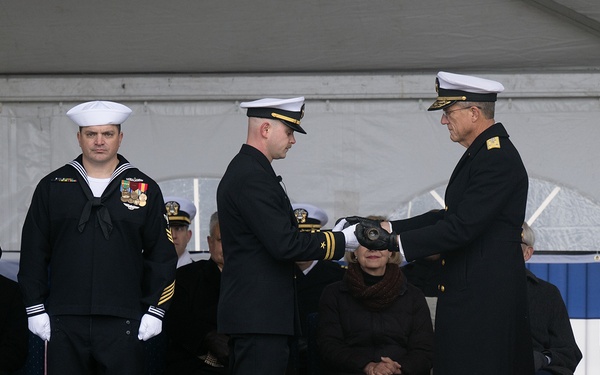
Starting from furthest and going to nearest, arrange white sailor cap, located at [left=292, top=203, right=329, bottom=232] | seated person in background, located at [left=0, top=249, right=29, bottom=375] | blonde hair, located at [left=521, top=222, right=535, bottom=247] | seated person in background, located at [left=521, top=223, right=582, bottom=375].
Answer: white sailor cap, located at [left=292, top=203, right=329, bottom=232] → blonde hair, located at [left=521, top=222, right=535, bottom=247] → seated person in background, located at [left=521, top=223, right=582, bottom=375] → seated person in background, located at [left=0, top=249, right=29, bottom=375]

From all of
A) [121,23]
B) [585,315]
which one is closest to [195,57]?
[121,23]

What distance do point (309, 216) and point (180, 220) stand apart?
0.79m

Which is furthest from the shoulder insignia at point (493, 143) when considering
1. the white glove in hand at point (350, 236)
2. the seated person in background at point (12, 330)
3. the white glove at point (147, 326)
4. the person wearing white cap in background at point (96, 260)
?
the seated person in background at point (12, 330)

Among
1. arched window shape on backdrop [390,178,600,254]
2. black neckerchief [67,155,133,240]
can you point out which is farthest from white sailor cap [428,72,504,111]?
arched window shape on backdrop [390,178,600,254]

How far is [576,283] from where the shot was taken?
21.2ft

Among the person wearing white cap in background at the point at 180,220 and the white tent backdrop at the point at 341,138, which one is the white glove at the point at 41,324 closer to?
the person wearing white cap in background at the point at 180,220

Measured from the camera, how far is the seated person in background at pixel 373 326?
5539 mm

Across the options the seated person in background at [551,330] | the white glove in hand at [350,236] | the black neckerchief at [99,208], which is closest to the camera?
the white glove in hand at [350,236]

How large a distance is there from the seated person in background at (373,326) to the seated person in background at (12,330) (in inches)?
59.9

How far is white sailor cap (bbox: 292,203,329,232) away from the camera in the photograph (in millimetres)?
6395

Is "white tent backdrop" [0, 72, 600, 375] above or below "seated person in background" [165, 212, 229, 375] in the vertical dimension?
above

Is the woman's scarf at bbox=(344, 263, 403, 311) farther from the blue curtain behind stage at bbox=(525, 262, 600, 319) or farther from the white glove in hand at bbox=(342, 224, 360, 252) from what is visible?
the blue curtain behind stage at bbox=(525, 262, 600, 319)

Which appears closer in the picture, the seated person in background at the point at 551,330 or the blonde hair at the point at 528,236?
the seated person in background at the point at 551,330

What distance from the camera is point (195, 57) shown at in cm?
637
